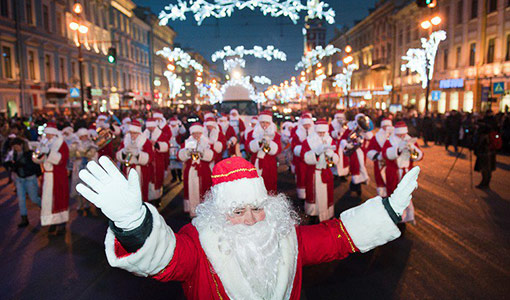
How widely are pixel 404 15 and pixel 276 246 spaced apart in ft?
151

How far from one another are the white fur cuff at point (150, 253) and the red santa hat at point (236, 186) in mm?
480

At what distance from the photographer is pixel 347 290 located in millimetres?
5121

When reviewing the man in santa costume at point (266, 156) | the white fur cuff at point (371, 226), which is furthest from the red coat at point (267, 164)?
the white fur cuff at point (371, 226)

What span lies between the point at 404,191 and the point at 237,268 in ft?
3.38

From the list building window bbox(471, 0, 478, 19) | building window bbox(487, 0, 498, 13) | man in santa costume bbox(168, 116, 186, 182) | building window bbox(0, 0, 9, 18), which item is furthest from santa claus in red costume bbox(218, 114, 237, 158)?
building window bbox(471, 0, 478, 19)

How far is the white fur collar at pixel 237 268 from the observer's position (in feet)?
7.70

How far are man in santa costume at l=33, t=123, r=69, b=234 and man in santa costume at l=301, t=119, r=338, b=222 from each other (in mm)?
4303

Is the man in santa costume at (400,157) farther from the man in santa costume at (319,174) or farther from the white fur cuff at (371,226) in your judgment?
the white fur cuff at (371,226)

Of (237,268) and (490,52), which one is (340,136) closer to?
(237,268)

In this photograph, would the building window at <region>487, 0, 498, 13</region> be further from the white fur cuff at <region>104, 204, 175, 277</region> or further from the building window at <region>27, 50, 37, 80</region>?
the building window at <region>27, 50, 37, 80</region>

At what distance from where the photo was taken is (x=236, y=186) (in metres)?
2.63

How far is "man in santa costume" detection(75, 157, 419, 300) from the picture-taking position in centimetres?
208

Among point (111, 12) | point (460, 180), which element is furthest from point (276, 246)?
point (111, 12)

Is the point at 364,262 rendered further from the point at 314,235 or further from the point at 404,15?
the point at 404,15
